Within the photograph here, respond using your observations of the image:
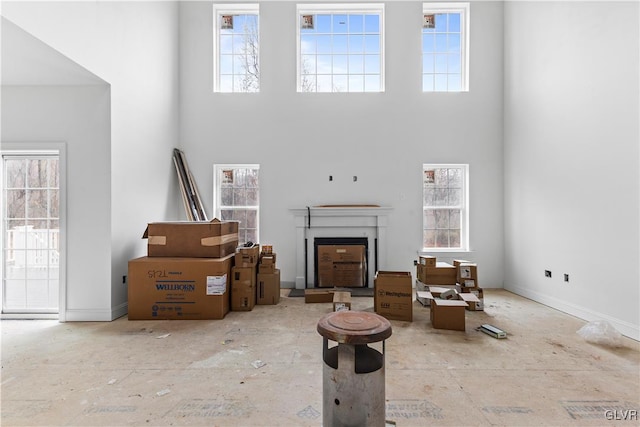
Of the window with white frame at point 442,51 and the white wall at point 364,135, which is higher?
the window with white frame at point 442,51

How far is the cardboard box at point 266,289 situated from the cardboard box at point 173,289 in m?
0.65

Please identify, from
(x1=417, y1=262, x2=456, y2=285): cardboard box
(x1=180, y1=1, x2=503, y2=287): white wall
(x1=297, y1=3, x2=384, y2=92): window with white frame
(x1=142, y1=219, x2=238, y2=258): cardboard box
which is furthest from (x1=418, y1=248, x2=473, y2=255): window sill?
(x1=142, y1=219, x2=238, y2=258): cardboard box

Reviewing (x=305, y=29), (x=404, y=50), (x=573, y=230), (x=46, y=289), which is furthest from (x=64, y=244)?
(x=573, y=230)

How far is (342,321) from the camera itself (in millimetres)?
1319

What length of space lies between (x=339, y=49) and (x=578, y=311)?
492cm

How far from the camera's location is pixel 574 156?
3.40 meters

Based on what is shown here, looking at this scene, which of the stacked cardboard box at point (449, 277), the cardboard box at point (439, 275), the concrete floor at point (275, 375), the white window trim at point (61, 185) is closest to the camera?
the concrete floor at point (275, 375)

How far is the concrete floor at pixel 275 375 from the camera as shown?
1.70m

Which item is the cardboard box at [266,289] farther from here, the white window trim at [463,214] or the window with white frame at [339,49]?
the window with white frame at [339,49]

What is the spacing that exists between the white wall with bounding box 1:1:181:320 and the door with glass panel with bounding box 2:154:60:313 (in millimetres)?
371

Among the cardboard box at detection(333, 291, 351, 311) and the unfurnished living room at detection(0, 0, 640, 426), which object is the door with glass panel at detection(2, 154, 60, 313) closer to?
the unfurnished living room at detection(0, 0, 640, 426)

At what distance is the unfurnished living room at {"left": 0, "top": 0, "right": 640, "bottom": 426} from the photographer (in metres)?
1.93

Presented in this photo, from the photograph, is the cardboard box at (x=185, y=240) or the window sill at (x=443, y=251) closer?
the cardboard box at (x=185, y=240)

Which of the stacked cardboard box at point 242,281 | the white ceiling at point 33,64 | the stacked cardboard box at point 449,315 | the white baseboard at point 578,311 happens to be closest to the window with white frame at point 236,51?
the white ceiling at point 33,64
